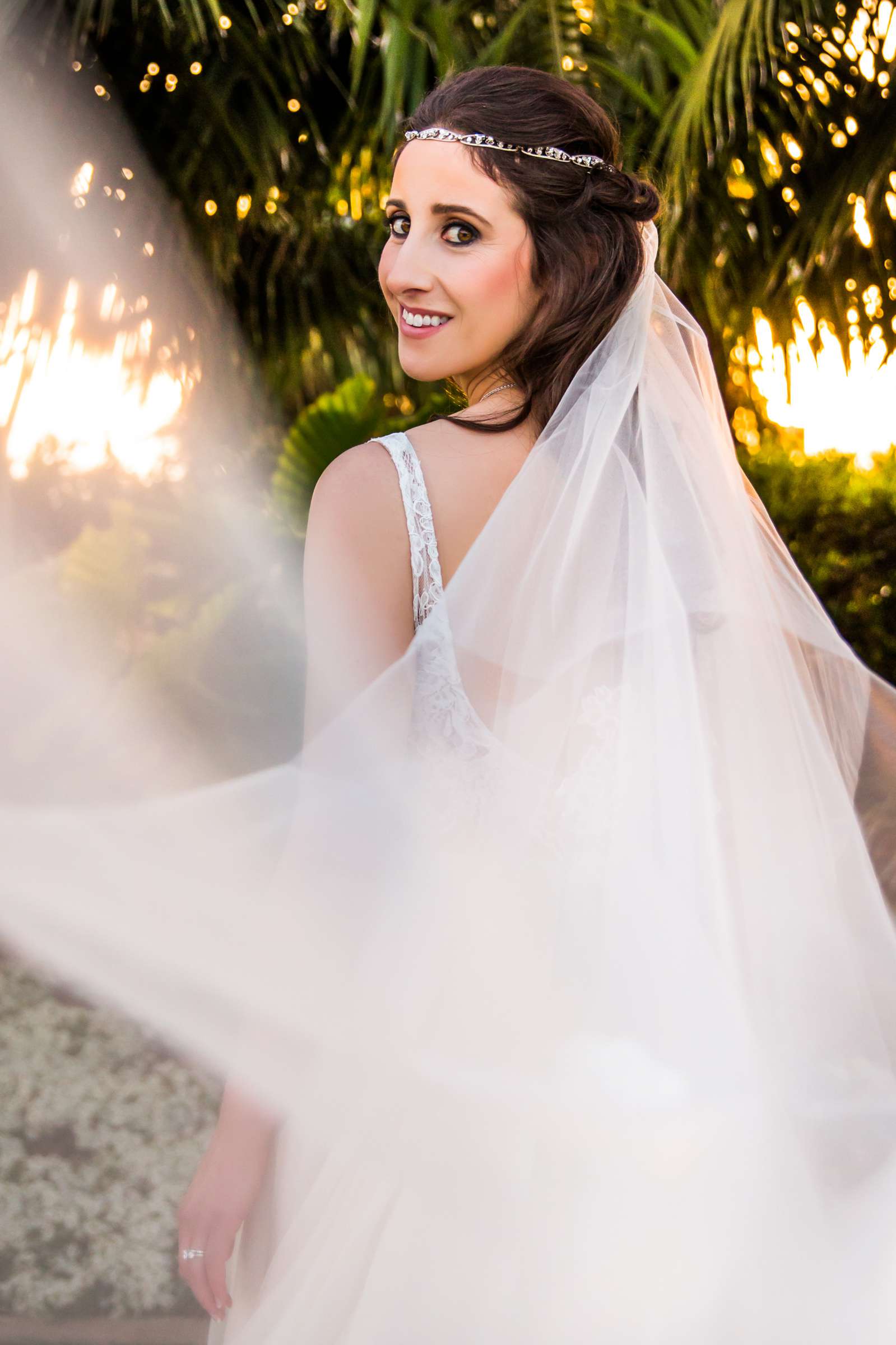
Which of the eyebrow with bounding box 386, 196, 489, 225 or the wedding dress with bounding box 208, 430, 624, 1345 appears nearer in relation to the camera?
the wedding dress with bounding box 208, 430, 624, 1345

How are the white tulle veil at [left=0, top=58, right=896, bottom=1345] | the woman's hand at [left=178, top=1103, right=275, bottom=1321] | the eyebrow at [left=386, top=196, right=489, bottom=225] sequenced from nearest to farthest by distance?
the white tulle veil at [left=0, top=58, right=896, bottom=1345] → the woman's hand at [left=178, top=1103, right=275, bottom=1321] → the eyebrow at [left=386, top=196, right=489, bottom=225]

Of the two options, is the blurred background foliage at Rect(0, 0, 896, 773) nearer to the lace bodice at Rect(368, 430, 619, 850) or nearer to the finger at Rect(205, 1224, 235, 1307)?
the lace bodice at Rect(368, 430, 619, 850)

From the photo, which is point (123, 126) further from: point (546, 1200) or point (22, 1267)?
point (546, 1200)

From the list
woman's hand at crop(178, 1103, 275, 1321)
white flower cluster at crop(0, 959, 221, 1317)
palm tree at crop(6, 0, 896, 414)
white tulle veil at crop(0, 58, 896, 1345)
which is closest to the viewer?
white tulle veil at crop(0, 58, 896, 1345)

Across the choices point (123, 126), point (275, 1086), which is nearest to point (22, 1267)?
point (275, 1086)

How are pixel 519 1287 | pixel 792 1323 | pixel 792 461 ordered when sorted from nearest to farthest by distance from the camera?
pixel 792 1323 → pixel 519 1287 → pixel 792 461

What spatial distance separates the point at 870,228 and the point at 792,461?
1.06 metres

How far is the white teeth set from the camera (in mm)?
1308

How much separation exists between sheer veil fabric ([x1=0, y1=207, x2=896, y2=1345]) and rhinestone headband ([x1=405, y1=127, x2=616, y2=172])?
0.30 meters

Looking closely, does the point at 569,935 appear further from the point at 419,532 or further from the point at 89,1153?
the point at 89,1153

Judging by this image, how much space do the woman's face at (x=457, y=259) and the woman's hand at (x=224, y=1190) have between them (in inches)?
32.8

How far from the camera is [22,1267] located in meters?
2.66

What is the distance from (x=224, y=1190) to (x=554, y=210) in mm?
1124

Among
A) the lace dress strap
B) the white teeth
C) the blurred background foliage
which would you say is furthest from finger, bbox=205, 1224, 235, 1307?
the blurred background foliage
